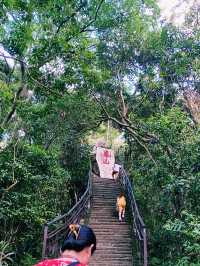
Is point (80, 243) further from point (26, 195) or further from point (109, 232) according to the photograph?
point (109, 232)

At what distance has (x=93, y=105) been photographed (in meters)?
14.2

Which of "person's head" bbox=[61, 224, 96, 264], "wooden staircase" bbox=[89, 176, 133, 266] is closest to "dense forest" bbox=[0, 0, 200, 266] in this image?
"wooden staircase" bbox=[89, 176, 133, 266]

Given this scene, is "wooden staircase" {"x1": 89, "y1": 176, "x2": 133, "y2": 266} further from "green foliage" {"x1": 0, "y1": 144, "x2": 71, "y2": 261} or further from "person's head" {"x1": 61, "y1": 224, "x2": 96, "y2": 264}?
"person's head" {"x1": 61, "y1": 224, "x2": 96, "y2": 264}

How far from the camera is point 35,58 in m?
9.19

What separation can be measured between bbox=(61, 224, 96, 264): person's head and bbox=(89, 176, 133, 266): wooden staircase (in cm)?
770

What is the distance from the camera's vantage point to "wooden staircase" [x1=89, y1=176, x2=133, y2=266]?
9.75m

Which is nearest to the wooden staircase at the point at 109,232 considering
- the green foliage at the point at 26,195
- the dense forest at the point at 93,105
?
the dense forest at the point at 93,105

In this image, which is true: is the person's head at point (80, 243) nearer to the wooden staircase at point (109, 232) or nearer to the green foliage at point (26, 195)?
the wooden staircase at point (109, 232)

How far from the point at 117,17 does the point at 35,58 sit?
11.7 feet

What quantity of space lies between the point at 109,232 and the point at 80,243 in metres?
9.78

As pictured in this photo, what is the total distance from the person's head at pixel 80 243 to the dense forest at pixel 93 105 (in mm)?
4195

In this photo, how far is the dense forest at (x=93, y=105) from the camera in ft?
28.7

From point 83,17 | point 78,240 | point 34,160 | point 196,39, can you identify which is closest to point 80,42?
point 83,17

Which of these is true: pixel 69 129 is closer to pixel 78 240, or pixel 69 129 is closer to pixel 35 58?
pixel 35 58
